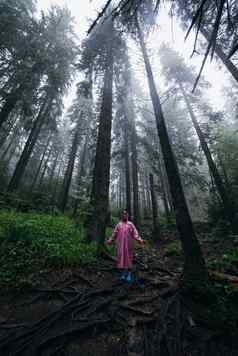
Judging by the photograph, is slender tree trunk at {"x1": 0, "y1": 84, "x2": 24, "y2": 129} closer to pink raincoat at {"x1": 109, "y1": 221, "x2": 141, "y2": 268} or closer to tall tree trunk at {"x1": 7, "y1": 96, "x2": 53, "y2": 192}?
tall tree trunk at {"x1": 7, "y1": 96, "x2": 53, "y2": 192}

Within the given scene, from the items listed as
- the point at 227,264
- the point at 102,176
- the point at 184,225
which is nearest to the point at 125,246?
the point at 184,225

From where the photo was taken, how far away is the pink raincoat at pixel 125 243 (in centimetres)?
480

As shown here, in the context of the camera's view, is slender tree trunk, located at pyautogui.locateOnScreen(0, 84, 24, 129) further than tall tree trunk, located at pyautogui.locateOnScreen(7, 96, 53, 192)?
No

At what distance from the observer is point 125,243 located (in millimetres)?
4973

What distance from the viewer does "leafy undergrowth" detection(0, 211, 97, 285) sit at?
432cm

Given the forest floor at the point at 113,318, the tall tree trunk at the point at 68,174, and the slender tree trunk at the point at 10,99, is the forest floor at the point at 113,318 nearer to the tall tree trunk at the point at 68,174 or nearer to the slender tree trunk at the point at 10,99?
the slender tree trunk at the point at 10,99

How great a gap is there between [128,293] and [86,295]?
110 cm

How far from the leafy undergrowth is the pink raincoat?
1.20 meters

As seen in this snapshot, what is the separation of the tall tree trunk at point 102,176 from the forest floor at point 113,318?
203 centimetres

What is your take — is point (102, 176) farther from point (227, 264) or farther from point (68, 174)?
point (68, 174)

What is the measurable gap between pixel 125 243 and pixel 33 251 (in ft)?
9.51

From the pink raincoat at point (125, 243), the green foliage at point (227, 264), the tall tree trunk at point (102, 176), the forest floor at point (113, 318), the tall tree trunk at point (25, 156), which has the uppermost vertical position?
the tall tree trunk at point (25, 156)

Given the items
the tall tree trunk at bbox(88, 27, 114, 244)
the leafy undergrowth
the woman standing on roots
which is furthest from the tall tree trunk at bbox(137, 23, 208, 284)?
the leafy undergrowth

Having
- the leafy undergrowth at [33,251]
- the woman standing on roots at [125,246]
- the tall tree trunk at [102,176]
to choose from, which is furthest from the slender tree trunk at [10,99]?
the woman standing on roots at [125,246]
